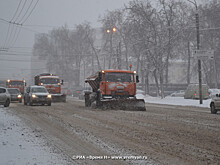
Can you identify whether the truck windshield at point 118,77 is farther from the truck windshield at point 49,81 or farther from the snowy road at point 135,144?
the truck windshield at point 49,81

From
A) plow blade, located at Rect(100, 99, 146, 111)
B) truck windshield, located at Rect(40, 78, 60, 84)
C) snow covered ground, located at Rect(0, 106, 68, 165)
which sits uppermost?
truck windshield, located at Rect(40, 78, 60, 84)

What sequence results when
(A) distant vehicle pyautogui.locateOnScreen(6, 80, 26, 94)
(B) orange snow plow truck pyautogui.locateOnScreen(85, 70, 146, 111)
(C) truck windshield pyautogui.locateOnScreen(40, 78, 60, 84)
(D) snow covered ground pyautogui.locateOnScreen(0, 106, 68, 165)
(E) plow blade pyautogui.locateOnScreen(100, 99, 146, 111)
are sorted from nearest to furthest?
(D) snow covered ground pyautogui.locateOnScreen(0, 106, 68, 165) → (E) plow blade pyautogui.locateOnScreen(100, 99, 146, 111) → (B) orange snow plow truck pyautogui.locateOnScreen(85, 70, 146, 111) → (C) truck windshield pyautogui.locateOnScreen(40, 78, 60, 84) → (A) distant vehicle pyautogui.locateOnScreen(6, 80, 26, 94)

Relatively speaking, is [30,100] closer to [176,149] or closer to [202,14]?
[176,149]

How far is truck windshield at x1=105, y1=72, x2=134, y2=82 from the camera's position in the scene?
25.0m

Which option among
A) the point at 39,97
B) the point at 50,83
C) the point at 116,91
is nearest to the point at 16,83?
the point at 50,83

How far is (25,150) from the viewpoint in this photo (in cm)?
887

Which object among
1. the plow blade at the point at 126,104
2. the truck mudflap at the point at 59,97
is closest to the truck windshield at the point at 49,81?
the truck mudflap at the point at 59,97

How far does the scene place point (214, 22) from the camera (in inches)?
2282

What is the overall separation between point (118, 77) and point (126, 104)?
2.29 meters

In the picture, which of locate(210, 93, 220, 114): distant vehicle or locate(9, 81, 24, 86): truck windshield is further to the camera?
locate(9, 81, 24, 86): truck windshield

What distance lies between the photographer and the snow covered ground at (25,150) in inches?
298

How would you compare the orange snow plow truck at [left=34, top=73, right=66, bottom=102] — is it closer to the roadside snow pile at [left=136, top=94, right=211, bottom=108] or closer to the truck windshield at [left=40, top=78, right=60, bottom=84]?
the truck windshield at [left=40, top=78, right=60, bottom=84]

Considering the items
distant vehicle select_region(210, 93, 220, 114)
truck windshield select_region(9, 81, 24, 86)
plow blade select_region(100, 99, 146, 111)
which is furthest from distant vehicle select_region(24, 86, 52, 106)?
truck windshield select_region(9, 81, 24, 86)

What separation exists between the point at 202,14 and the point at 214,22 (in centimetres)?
250
